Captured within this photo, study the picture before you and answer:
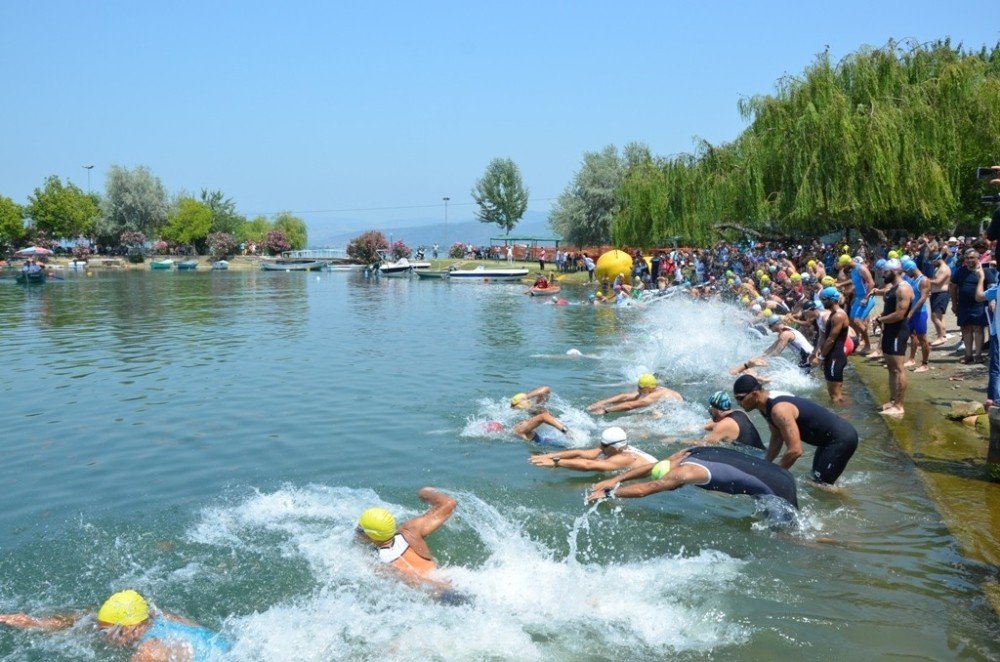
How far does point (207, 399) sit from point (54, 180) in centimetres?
7585

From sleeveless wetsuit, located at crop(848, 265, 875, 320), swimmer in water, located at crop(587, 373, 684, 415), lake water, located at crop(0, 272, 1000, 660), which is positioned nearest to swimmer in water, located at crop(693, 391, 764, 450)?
lake water, located at crop(0, 272, 1000, 660)

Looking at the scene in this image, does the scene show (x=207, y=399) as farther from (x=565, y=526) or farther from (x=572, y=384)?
(x=565, y=526)

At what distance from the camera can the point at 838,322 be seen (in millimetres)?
11125

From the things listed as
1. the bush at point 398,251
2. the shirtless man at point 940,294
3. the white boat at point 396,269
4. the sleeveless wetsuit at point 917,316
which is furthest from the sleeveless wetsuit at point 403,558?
the bush at point 398,251

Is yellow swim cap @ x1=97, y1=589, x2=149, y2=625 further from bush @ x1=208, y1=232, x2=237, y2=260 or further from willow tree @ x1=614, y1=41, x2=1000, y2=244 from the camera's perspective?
bush @ x1=208, y1=232, x2=237, y2=260

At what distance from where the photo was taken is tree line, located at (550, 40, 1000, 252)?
25641 mm

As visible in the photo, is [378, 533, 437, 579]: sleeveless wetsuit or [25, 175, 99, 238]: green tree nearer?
[378, 533, 437, 579]: sleeveless wetsuit

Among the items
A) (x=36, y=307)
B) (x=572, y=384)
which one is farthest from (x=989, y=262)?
(x=36, y=307)

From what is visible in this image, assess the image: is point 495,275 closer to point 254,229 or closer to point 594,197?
point 594,197

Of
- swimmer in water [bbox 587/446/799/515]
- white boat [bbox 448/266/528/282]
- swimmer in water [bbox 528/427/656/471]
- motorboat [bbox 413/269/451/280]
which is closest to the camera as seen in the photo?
swimmer in water [bbox 587/446/799/515]

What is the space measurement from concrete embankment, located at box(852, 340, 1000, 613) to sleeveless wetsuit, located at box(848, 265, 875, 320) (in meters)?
1.74

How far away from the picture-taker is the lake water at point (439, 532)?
618cm

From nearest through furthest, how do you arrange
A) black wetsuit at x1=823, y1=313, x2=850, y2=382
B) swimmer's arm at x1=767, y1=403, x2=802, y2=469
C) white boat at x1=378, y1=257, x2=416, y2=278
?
swimmer's arm at x1=767, y1=403, x2=802, y2=469 → black wetsuit at x1=823, y1=313, x2=850, y2=382 → white boat at x1=378, y1=257, x2=416, y2=278

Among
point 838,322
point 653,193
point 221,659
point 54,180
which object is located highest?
point 54,180
